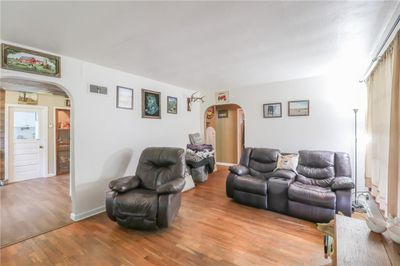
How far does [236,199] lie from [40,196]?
153 inches

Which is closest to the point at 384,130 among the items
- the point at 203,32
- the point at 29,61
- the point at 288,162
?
the point at 288,162

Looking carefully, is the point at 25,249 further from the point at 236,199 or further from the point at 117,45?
the point at 236,199

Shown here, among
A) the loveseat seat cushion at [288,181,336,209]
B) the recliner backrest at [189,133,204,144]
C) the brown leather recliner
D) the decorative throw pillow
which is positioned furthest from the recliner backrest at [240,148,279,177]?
the recliner backrest at [189,133,204,144]

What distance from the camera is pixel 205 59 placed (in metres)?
3.03

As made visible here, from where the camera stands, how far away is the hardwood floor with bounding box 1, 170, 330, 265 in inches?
79.3

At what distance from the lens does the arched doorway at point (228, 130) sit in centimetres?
700

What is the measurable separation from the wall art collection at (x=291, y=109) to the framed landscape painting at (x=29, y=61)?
4076 mm

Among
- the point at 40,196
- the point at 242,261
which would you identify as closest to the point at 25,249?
the point at 40,196

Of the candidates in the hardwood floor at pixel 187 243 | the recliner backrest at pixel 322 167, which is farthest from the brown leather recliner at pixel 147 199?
the recliner backrest at pixel 322 167

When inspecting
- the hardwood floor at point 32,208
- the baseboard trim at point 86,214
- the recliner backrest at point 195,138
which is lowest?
the hardwood floor at point 32,208

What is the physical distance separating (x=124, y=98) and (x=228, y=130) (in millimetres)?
4325

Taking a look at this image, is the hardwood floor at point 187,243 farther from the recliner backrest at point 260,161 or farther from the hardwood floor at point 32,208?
the recliner backrest at point 260,161

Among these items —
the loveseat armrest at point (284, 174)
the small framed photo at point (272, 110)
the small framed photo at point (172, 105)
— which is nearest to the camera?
the loveseat armrest at point (284, 174)

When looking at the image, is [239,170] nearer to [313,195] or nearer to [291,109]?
[313,195]
